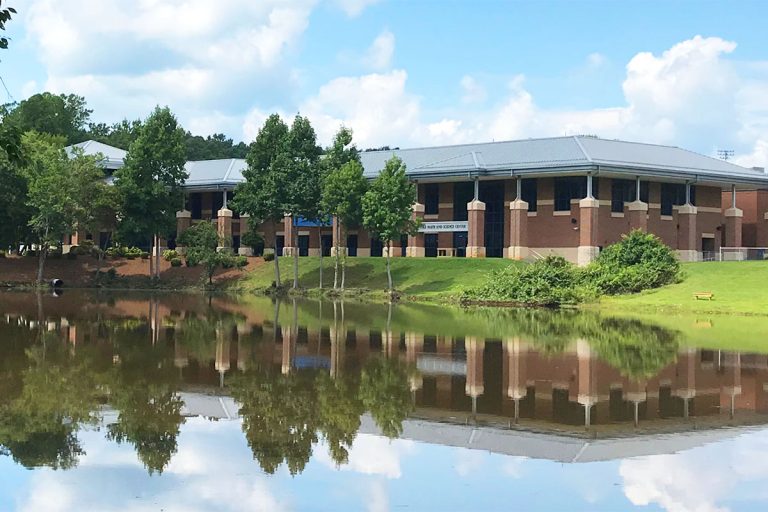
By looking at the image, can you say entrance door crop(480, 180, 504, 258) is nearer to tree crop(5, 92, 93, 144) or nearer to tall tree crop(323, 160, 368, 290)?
tall tree crop(323, 160, 368, 290)

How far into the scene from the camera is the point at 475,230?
70.2m

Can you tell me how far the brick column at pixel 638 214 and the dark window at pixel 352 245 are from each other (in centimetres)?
2239

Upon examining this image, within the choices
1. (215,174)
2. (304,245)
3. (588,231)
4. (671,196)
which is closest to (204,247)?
(304,245)

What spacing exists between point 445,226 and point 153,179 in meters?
21.9

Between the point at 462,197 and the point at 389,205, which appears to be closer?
the point at 389,205

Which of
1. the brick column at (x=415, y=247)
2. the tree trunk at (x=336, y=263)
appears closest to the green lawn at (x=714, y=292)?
the tree trunk at (x=336, y=263)

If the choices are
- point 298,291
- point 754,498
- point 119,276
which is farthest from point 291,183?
point 754,498

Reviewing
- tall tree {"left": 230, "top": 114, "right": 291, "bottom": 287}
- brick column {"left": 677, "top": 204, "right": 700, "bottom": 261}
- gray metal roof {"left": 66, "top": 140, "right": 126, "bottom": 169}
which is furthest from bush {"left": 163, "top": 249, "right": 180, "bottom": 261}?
brick column {"left": 677, "top": 204, "right": 700, "bottom": 261}

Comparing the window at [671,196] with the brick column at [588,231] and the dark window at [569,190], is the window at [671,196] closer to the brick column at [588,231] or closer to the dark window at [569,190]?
the dark window at [569,190]

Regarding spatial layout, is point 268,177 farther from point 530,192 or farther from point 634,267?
point 634,267

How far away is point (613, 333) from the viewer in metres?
33.5

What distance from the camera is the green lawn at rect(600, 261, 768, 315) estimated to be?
44.6 meters

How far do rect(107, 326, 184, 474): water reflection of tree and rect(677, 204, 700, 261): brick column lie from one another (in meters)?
54.0

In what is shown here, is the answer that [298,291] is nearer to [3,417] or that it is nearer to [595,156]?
[595,156]
